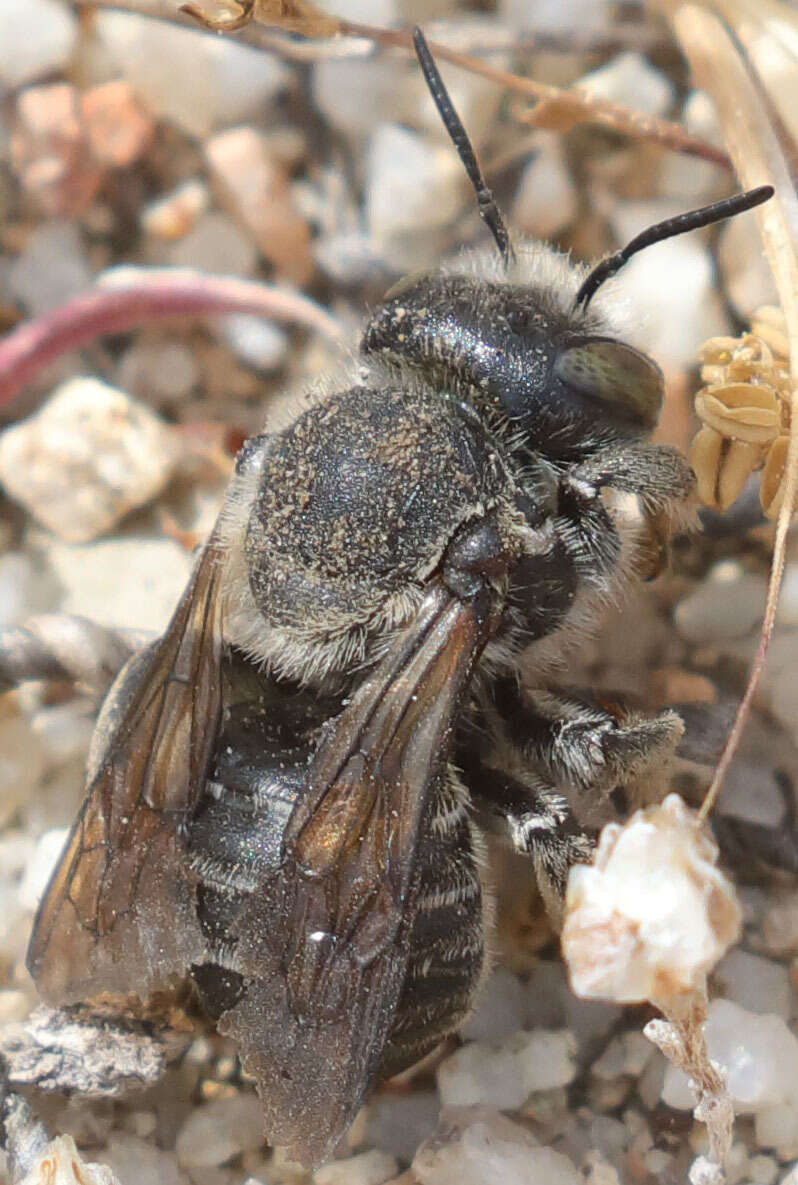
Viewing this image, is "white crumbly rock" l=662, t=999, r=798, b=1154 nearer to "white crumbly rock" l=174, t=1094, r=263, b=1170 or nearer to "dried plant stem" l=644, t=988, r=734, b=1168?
"dried plant stem" l=644, t=988, r=734, b=1168

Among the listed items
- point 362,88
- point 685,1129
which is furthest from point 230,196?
point 685,1129

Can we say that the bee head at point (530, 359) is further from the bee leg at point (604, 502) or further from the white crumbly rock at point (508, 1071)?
the white crumbly rock at point (508, 1071)

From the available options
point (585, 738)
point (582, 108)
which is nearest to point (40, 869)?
point (585, 738)

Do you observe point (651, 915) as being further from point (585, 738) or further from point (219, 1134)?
point (219, 1134)

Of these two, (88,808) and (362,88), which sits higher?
(362,88)

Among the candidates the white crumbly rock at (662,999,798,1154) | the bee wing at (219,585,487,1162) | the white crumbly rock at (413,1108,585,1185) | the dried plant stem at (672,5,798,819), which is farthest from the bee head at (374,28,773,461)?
the white crumbly rock at (413,1108,585,1185)

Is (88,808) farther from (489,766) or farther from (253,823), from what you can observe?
(489,766)
